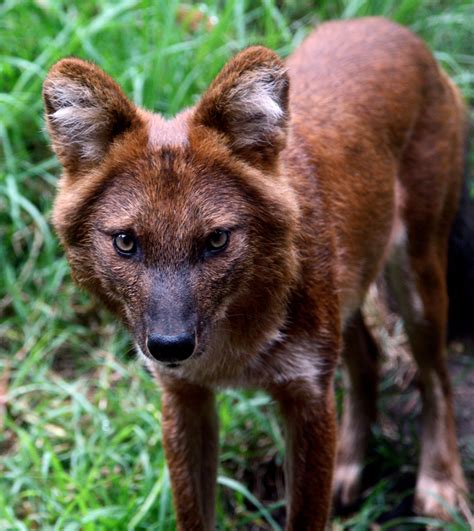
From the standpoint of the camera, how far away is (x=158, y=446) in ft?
18.4

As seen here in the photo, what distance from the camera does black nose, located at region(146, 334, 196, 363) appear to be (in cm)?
346

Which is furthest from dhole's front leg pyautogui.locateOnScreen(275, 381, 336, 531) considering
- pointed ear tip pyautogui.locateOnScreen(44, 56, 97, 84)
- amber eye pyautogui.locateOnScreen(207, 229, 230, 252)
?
pointed ear tip pyautogui.locateOnScreen(44, 56, 97, 84)

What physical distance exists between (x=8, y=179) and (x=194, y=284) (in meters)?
3.36

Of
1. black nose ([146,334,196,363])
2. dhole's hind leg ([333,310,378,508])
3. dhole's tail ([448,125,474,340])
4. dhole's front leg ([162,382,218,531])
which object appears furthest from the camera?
dhole's tail ([448,125,474,340])

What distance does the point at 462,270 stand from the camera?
6.73 m

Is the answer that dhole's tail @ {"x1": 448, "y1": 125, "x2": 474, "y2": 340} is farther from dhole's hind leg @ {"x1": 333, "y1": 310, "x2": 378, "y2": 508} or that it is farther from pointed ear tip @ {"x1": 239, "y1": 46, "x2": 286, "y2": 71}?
pointed ear tip @ {"x1": 239, "y1": 46, "x2": 286, "y2": 71}

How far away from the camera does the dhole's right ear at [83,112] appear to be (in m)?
3.74

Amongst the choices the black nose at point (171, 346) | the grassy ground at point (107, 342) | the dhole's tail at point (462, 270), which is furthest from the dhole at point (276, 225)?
the dhole's tail at point (462, 270)

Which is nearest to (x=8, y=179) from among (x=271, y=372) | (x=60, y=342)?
(x=60, y=342)

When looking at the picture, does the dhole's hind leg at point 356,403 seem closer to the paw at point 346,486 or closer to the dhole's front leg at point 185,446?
the paw at point 346,486

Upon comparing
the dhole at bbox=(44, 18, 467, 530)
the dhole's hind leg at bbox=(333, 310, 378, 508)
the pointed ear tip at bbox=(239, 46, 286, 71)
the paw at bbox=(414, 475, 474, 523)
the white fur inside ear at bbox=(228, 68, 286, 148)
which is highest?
the pointed ear tip at bbox=(239, 46, 286, 71)

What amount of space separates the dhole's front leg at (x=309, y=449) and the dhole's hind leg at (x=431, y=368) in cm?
141

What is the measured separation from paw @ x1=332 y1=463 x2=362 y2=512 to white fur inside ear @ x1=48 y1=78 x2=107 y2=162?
282 cm

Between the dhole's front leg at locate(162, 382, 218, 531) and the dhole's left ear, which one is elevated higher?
the dhole's left ear
